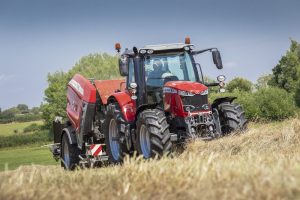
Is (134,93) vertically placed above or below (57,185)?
above

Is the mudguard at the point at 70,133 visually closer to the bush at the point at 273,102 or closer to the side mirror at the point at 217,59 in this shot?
the side mirror at the point at 217,59

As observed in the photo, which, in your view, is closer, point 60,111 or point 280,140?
point 280,140

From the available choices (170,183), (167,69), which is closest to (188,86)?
(167,69)

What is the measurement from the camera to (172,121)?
451 inches

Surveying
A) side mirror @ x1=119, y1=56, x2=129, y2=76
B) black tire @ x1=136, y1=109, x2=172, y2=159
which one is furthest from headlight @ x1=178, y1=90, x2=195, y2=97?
side mirror @ x1=119, y1=56, x2=129, y2=76

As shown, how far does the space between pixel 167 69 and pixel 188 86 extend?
0.84 metres

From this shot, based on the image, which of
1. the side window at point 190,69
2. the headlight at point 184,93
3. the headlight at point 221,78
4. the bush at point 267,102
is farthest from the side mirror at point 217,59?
the bush at point 267,102

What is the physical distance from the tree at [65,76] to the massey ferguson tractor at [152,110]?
197 feet

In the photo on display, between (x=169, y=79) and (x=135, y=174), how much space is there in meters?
6.29

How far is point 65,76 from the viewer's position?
267 ft

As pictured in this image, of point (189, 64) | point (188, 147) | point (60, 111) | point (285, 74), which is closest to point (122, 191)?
point (188, 147)

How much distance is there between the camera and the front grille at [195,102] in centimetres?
1131

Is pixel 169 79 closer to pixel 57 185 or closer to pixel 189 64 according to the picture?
pixel 189 64

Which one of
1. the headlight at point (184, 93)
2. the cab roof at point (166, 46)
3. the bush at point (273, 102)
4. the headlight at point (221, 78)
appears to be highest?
the cab roof at point (166, 46)
